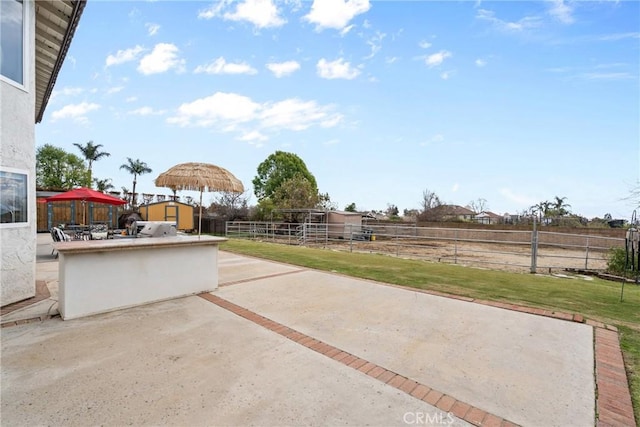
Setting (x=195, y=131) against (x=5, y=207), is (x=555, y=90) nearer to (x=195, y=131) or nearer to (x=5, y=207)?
(x=5, y=207)

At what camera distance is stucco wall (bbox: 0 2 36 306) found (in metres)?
4.19

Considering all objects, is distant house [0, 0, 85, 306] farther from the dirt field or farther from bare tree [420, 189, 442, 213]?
bare tree [420, 189, 442, 213]

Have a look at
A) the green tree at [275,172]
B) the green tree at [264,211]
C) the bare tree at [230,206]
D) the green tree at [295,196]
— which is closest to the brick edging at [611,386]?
the green tree at [264,211]

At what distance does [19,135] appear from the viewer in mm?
4367

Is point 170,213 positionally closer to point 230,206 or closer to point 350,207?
point 230,206

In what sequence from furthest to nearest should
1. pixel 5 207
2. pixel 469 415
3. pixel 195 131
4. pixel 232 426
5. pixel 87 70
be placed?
pixel 195 131 → pixel 87 70 → pixel 5 207 → pixel 469 415 → pixel 232 426

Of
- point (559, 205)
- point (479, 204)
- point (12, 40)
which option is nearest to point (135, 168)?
point (12, 40)

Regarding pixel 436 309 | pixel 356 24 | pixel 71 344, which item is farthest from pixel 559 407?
pixel 356 24

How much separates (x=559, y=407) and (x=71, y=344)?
4.48 meters

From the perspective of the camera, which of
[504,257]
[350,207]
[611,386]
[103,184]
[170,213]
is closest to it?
[611,386]

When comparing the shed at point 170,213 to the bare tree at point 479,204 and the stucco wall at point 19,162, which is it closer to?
the stucco wall at point 19,162

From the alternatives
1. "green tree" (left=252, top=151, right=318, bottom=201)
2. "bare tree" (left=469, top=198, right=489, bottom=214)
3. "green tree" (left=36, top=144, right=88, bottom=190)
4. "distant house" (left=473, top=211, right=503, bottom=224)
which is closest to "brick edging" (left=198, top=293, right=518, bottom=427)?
"distant house" (left=473, top=211, right=503, bottom=224)

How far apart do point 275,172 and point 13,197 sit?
3107cm

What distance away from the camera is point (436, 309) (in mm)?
4430
